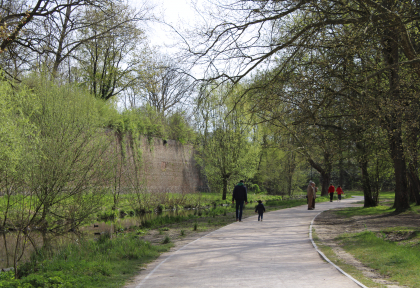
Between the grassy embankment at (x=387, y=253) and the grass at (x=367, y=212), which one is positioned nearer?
the grassy embankment at (x=387, y=253)

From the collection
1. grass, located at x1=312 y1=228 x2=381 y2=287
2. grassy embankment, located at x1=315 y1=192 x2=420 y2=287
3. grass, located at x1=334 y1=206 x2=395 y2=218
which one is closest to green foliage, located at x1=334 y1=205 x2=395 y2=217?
grass, located at x1=334 y1=206 x2=395 y2=218

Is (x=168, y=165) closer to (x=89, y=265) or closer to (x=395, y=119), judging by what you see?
(x=395, y=119)

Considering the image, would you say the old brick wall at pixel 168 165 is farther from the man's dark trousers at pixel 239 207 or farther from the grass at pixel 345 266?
the grass at pixel 345 266

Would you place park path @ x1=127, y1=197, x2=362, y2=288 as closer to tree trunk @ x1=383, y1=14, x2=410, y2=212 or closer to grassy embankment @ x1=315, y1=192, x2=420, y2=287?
grassy embankment @ x1=315, y1=192, x2=420, y2=287

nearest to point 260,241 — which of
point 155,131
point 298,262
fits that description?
point 298,262

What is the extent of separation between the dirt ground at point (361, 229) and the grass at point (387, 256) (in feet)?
0.68

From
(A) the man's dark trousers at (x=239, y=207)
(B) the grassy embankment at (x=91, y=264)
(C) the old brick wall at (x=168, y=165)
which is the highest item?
(C) the old brick wall at (x=168, y=165)

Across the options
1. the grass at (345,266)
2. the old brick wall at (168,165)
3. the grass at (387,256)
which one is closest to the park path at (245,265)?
the grass at (345,266)

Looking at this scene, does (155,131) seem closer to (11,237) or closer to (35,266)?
(11,237)

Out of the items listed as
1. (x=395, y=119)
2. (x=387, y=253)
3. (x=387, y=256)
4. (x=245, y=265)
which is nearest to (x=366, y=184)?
(x=395, y=119)

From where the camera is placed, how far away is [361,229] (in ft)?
45.4

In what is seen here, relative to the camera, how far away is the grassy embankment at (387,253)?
706 cm

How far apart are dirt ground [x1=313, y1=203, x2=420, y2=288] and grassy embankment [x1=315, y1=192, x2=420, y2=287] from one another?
0.36 feet

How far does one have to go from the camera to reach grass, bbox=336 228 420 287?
278 inches
